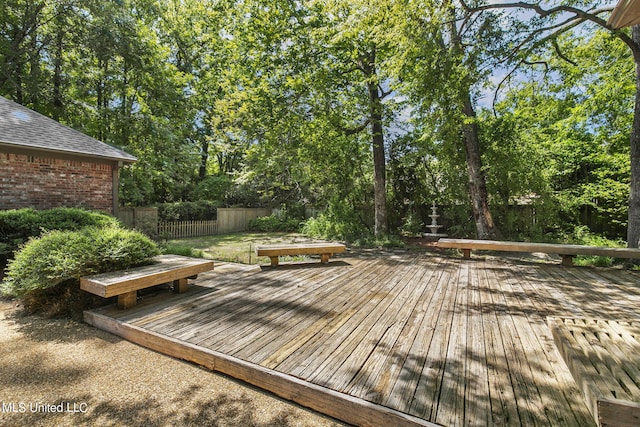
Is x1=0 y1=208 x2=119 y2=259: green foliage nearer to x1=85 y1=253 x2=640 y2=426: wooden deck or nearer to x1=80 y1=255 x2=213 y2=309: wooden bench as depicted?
x1=80 y1=255 x2=213 y2=309: wooden bench

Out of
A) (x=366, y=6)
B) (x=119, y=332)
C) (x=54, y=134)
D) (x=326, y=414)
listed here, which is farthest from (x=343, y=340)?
(x=54, y=134)

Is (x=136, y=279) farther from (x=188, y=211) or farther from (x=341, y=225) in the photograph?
(x=188, y=211)

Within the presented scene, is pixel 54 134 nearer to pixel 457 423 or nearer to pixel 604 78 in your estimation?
pixel 457 423

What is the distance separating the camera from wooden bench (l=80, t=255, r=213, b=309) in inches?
123

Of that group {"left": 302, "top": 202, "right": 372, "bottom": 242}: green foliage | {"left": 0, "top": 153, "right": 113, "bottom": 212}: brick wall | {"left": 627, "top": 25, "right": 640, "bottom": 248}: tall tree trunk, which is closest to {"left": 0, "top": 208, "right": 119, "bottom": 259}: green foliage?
{"left": 0, "top": 153, "right": 113, "bottom": 212}: brick wall

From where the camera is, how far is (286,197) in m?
15.4

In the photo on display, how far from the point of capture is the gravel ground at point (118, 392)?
187cm

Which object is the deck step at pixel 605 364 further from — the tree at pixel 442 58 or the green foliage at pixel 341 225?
the green foliage at pixel 341 225

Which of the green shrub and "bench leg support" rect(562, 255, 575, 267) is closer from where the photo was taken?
"bench leg support" rect(562, 255, 575, 267)

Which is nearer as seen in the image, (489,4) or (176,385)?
(176,385)

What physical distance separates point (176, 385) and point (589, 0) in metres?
10.5

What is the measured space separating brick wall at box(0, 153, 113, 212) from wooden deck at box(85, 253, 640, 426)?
4.90 m

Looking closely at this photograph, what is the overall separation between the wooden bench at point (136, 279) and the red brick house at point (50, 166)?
4.79m

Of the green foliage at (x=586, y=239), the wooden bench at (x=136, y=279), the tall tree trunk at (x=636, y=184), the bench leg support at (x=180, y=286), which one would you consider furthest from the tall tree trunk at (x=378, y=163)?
the bench leg support at (x=180, y=286)
